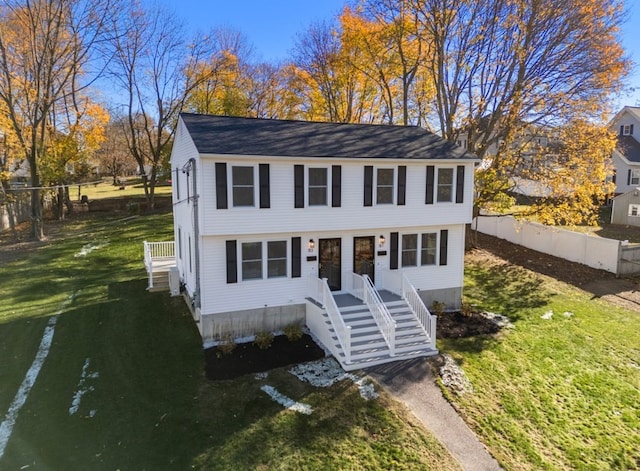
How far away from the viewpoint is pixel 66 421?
9125 mm

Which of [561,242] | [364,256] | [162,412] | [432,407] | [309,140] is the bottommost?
[432,407]

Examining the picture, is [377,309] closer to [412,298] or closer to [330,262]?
[412,298]

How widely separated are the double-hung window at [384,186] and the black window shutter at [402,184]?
0.28 m

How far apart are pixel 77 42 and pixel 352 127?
1933 centimetres

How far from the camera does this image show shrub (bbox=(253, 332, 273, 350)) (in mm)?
12703

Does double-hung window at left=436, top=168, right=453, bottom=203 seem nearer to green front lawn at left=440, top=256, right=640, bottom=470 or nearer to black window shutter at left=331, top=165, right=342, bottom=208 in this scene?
black window shutter at left=331, top=165, right=342, bottom=208

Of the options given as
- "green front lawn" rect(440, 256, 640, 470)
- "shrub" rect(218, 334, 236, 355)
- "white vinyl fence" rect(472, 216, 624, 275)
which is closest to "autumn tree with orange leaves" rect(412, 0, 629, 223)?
"white vinyl fence" rect(472, 216, 624, 275)

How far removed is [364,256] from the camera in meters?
14.8

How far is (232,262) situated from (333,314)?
11.7ft

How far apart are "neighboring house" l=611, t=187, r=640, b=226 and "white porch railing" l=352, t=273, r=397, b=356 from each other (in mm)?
25890

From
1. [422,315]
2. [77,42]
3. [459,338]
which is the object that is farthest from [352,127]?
[77,42]

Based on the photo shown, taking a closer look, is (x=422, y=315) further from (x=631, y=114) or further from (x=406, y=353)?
(x=631, y=114)

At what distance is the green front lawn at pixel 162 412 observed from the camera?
822 cm

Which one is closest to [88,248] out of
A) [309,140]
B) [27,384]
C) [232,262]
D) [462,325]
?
[27,384]
